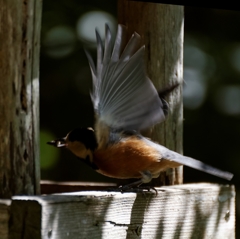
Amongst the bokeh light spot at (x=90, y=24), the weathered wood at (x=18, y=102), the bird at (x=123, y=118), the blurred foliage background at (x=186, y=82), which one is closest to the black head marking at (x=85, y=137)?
the bird at (x=123, y=118)

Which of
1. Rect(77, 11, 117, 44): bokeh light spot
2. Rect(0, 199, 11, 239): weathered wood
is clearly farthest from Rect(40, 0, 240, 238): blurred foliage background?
Rect(0, 199, 11, 239): weathered wood

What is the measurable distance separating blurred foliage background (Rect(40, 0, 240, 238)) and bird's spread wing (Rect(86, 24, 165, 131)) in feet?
9.81

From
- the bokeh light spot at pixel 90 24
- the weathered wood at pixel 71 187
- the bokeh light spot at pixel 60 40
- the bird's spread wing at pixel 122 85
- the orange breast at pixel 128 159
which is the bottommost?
the weathered wood at pixel 71 187

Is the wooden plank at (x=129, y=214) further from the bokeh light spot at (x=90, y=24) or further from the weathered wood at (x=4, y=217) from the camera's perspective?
the bokeh light spot at (x=90, y=24)

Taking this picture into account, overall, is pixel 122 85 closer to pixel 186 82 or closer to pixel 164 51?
pixel 164 51

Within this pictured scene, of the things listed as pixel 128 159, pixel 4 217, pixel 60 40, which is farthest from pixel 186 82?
pixel 4 217

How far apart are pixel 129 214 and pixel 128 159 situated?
Result: 57 cm

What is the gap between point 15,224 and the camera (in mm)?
2402

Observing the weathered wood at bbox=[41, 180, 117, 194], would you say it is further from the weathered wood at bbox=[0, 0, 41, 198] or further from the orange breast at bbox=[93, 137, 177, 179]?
the weathered wood at bbox=[0, 0, 41, 198]

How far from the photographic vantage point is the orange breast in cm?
332

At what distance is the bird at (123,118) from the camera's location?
3.05 metres

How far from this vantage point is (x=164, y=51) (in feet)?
11.8

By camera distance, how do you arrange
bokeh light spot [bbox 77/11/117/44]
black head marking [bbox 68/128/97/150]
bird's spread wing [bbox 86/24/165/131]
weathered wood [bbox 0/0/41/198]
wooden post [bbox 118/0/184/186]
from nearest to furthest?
weathered wood [bbox 0/0/41/198] → bird's spread wing [bbox 86/24/165/131] → black head marking [bbox 68/128/97/150] → wooden post [bbox 118/0/184/186] → bokeh light spot [bbox 77/11/117/44]

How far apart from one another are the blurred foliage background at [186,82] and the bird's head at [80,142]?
276cm
